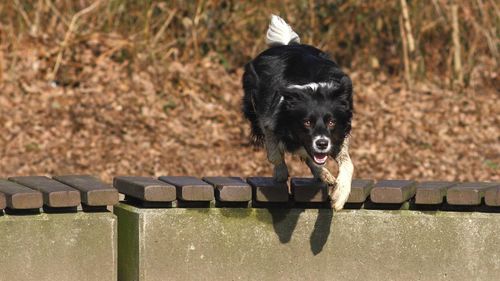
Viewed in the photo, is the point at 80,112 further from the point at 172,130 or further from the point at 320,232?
the point at 320,232

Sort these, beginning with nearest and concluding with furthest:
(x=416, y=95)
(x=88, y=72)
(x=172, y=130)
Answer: (x=172, y=130), (x=88, y=72), (x=416, y=95)

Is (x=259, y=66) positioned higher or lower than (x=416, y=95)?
higher

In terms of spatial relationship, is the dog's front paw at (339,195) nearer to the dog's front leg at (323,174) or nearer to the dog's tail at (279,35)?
the dog's front leg at (323,174)

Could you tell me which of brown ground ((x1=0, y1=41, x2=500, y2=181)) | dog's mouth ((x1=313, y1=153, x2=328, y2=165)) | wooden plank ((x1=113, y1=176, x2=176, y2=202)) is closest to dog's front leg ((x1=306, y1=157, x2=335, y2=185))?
dog's mouth ((x1=313, y1=153, x2=328, y2=165))

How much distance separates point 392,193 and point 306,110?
2.08ft

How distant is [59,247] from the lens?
178 inches

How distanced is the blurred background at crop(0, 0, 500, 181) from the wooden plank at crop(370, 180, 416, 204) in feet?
14.8

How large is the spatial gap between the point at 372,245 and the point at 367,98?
6741 millimetres

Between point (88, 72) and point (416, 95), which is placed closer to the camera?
point (88, 72)

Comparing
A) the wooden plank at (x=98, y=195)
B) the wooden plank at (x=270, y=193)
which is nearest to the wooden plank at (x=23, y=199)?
the wooden plank at (x=98, y=195)

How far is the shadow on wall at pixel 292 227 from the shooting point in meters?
4.81

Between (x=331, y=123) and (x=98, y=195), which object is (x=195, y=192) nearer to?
(x=98, y=195)

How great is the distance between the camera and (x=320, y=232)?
4816 millimetres

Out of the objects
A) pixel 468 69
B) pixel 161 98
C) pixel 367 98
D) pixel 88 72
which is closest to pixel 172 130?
pixel 161 98
